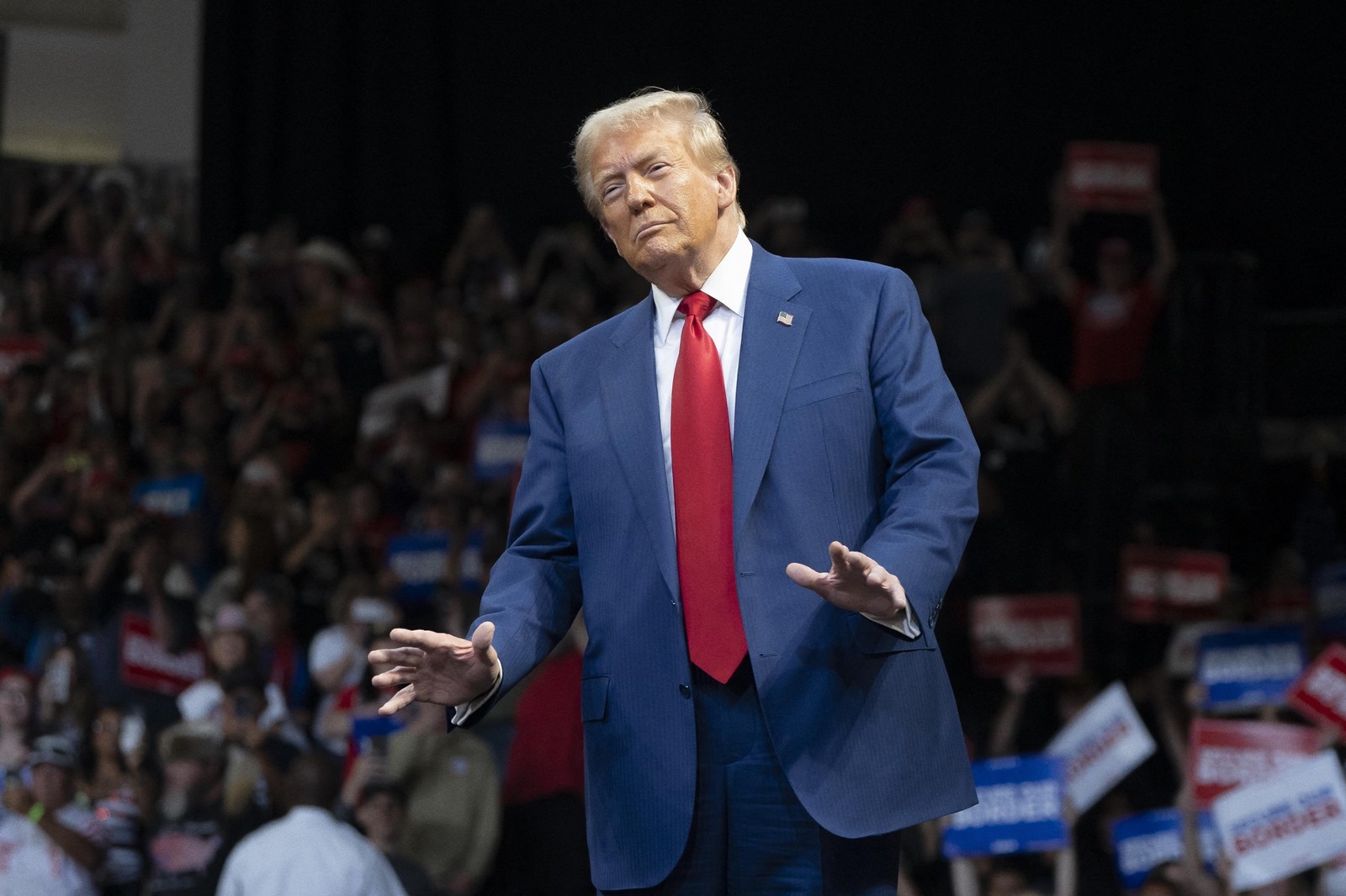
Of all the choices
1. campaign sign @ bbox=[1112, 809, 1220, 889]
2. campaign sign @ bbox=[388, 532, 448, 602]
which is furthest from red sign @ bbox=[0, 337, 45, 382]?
campaign sign @ bbox=[1112, 809, 1220, 889]

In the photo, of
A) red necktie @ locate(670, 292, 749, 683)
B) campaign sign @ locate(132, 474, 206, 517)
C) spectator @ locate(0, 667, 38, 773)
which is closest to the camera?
red necktie @ locate(670, 292, 749, 683)

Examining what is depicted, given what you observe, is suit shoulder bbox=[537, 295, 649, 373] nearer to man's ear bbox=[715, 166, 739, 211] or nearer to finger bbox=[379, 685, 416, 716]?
man's ear bbox=[715, 166, 739, 211]

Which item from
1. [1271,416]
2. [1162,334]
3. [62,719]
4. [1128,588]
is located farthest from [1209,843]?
[62,719]

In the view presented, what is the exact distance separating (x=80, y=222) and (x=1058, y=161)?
531 centimetres

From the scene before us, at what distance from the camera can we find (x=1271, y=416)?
7887mm

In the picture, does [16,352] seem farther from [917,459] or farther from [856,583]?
[856,583]

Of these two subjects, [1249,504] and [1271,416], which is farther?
[1271,416]

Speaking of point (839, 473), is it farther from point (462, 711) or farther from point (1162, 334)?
point (1162, 334)

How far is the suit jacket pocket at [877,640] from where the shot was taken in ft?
5.93

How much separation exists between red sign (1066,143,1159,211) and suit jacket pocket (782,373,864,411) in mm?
5197

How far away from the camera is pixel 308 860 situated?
15.6 feet

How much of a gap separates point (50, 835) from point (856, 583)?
4234mm

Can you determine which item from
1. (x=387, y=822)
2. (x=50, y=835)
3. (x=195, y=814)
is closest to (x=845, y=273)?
(x=387, y=822)

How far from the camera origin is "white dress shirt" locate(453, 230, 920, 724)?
6.33 feet
